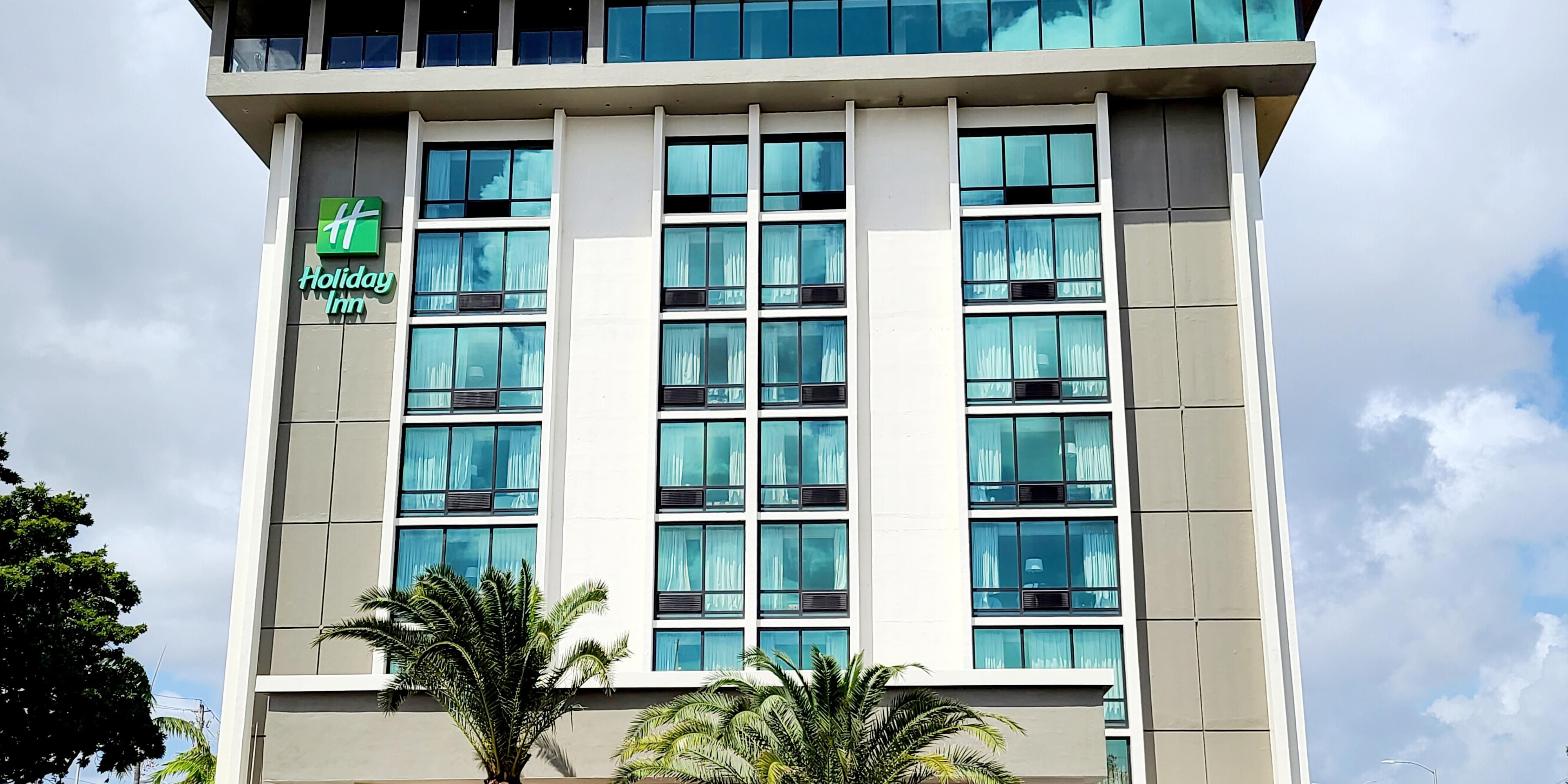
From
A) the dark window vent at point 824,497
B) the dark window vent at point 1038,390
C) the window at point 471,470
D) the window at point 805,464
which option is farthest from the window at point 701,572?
the dark window vent at point 1038,390

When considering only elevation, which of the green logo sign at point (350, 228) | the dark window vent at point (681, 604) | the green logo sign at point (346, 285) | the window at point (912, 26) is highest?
the window at point (912, 26)

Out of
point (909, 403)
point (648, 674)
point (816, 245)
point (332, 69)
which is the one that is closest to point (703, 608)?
point (648, 674)

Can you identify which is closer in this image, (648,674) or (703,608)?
(648,674)

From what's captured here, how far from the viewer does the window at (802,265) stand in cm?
3597

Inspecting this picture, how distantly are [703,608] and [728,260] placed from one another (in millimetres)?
8009

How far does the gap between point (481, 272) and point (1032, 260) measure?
41.4 feet

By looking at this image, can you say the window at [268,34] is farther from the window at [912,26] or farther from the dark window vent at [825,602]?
the dark window vent at [825,602]

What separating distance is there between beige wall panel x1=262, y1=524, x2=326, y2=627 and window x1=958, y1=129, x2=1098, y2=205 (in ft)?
53.8

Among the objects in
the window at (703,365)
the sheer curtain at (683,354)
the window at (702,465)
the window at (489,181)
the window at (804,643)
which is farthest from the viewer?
the window at (489,181)

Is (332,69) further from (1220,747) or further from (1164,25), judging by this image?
(1220,747)

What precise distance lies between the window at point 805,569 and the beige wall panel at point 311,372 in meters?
10.4

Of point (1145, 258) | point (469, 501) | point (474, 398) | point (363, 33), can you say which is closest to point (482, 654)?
point (469, 501)

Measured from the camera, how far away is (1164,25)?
3603 cm

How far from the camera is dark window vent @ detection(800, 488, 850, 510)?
34562 millimetres
